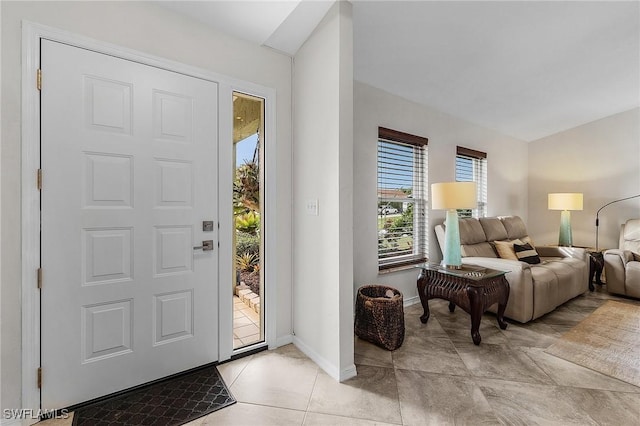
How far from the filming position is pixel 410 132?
333 cm

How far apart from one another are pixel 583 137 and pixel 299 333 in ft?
18.3

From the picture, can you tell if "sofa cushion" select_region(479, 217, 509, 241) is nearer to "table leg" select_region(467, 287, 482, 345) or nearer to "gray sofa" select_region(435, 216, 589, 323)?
"gray sofa" select_region(435, 216, 589, 323)

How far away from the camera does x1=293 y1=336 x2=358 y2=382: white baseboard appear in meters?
1.88

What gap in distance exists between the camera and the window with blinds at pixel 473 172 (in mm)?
4039

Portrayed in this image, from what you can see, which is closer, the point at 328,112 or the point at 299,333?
the point at 328,112

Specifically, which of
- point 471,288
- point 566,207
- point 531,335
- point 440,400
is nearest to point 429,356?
point 440,400

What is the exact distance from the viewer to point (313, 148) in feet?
6.95

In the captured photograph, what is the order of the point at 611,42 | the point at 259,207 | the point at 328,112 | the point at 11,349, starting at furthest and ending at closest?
the point at 611,42, the point at 259,207, the point at 328,112, the point at 11,349

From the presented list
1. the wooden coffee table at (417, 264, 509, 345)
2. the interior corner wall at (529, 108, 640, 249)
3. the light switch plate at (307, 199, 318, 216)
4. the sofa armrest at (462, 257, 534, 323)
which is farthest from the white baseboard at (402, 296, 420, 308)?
the interior corner wall at (529, 108, 640, 249)

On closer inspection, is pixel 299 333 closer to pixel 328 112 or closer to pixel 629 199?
pixel 328 112

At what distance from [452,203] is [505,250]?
1702 millimetres

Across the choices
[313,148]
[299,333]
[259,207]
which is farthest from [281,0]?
[299,333]

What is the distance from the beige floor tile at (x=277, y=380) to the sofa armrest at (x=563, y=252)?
366 cm

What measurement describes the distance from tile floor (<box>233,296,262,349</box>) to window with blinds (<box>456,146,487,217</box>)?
3234 mm
